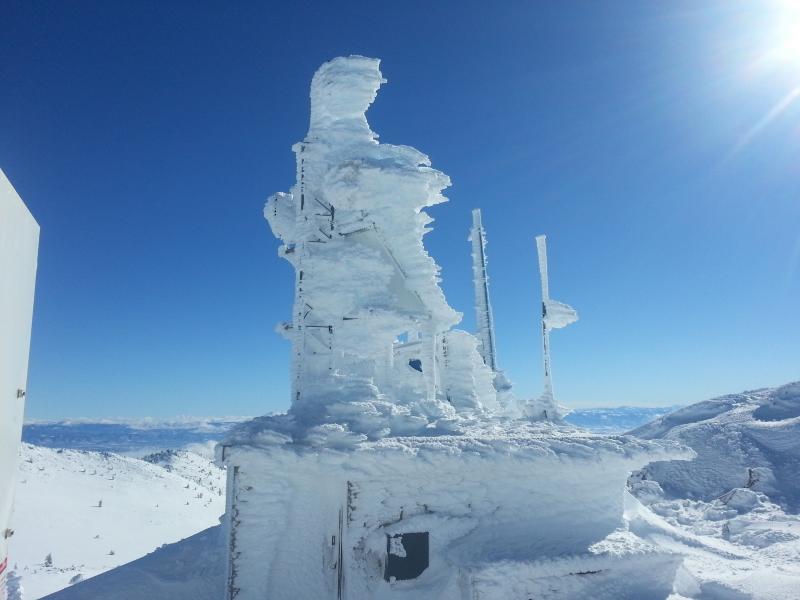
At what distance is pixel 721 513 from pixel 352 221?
74.5 feet

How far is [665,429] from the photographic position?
1699 inches

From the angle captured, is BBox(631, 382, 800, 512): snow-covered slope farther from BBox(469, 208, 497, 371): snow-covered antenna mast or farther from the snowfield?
BBox(469, 208, 497, 371): snow-covered antenna mast

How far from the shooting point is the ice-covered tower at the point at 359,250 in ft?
52.6

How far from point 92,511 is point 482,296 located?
24641 mm

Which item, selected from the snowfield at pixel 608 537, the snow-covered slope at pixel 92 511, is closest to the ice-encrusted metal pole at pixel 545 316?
the snowfield at pixel 608 537

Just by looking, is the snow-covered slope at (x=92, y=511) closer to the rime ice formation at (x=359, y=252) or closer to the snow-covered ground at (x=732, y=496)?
the rime ice formation at (x=359, y=252)

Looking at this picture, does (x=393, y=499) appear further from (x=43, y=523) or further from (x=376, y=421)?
(x=43, y=523)

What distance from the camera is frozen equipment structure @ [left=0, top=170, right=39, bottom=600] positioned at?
3768 millimetres

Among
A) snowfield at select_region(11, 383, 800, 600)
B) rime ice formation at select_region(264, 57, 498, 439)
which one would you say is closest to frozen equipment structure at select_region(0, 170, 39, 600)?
snowfield at select_region(11, 383, 800, 600)

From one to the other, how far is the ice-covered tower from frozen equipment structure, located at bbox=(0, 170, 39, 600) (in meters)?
10.8

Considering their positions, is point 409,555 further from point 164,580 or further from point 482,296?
point 482,296

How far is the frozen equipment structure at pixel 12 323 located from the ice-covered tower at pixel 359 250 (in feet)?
35.3

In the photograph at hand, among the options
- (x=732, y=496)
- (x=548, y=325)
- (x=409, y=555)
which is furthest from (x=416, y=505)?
(x=732, y=496)

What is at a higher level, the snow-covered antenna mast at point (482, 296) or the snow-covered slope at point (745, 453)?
the snow-covered antenna mast at point (482, 296)
